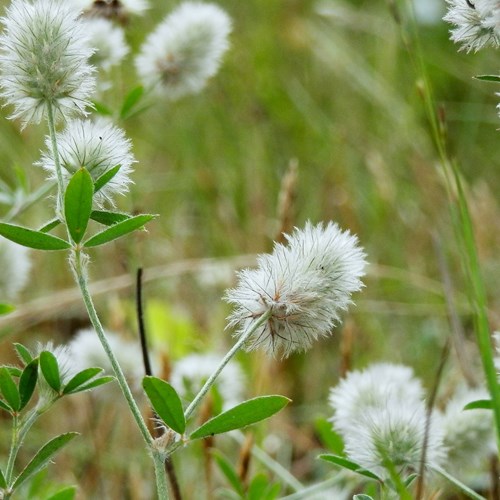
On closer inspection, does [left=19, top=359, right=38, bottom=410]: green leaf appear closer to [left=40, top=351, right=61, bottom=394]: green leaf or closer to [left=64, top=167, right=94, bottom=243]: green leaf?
[left=40, top=351, right=61, bottom=394]: green leaf

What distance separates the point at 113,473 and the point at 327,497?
2.30 ft

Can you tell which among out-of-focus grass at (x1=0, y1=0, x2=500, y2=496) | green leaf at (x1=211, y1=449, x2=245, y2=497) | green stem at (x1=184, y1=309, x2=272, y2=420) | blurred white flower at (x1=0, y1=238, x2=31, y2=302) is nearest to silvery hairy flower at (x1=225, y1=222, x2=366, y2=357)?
green stem at (x1=184, y1=309, x2=272, y2=420)

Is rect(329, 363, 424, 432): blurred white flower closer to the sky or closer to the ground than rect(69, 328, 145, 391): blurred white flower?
closer to the sky

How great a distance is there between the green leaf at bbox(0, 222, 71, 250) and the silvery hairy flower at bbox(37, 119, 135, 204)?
6 cm

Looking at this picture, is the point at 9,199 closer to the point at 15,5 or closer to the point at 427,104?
the point at 15,5

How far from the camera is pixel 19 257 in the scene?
1.53 meters

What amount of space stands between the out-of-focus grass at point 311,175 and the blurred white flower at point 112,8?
43 centimetres

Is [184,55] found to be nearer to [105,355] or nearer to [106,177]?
[105,355]

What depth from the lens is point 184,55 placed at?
1556 mm

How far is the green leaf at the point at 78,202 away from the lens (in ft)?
2.57

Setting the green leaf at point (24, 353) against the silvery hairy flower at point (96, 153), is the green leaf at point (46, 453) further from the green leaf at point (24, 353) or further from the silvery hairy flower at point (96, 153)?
the silvery hairy flower at point (96, 153)

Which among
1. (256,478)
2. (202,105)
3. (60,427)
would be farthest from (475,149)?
(256,478)

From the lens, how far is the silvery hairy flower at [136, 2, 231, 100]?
1559 mm

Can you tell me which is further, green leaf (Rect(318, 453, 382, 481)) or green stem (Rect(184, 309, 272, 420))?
green leaf (Rect(318, 453, 382, 481))
